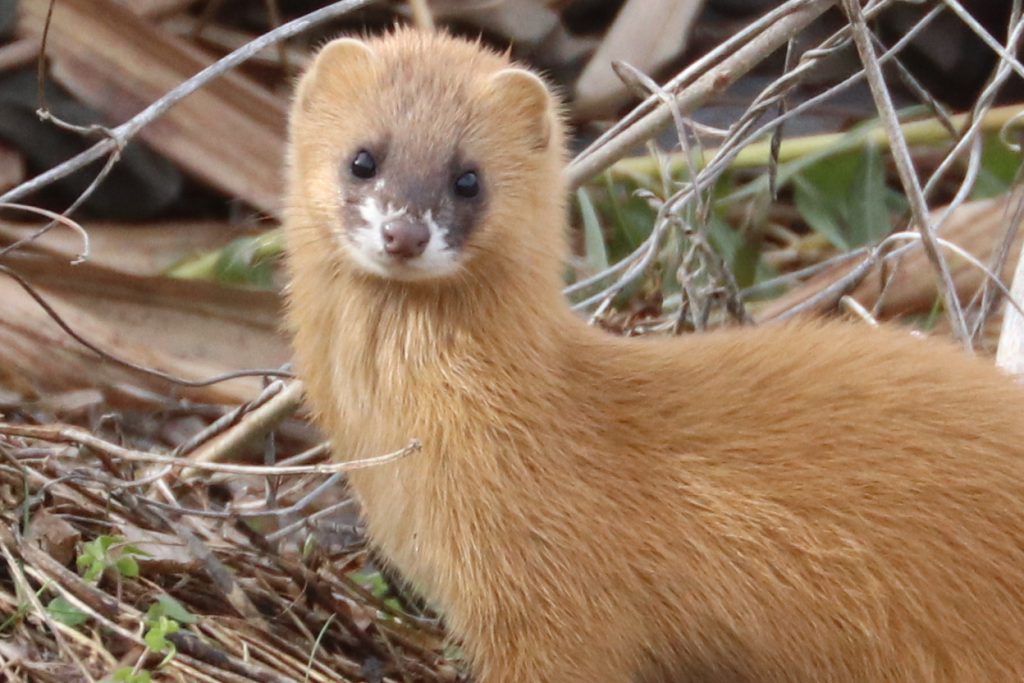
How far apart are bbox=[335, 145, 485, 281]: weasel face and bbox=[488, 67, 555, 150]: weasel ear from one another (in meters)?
0.20

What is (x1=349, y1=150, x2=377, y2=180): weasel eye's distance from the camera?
9.83 ft

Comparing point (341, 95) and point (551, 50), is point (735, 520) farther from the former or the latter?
point (551, 50)

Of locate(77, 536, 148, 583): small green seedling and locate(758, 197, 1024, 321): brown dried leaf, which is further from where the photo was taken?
locate(758, 197, 1024, 321): brown dried leaf

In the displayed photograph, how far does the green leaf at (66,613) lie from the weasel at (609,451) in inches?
23.6

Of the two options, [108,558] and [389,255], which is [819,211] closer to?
[389,255]

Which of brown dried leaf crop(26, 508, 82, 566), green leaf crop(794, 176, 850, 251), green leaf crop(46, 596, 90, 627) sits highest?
green leaf crop(794, 176, 850, 251)

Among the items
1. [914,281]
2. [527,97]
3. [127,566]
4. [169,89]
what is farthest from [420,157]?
[169,89]

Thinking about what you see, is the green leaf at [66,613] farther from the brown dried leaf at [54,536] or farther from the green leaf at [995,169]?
the green leaf at [995,169]

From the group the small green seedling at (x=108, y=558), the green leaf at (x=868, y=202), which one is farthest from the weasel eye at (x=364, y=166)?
the green leaf at (x=868, y=202)

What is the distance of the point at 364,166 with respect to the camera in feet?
9.86

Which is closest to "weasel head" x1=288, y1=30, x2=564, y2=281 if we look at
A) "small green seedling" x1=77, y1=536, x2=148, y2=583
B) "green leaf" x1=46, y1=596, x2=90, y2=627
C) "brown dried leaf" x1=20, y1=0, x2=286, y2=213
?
"small green seedling" x1=77, y1=536, x2=148, y2=583

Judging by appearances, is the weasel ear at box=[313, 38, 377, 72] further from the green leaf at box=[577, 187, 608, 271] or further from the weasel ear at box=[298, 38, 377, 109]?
the green leaf at box=[577, 187, 608, 271]

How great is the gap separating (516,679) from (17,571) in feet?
3.15

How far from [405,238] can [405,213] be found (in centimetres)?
7
